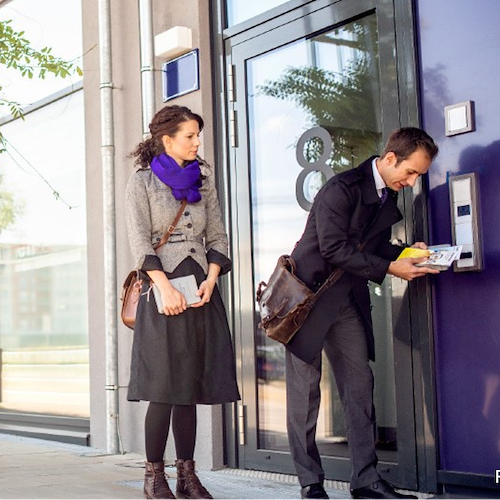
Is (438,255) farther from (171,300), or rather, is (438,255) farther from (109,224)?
(109,224)

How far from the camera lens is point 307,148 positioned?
5535mm

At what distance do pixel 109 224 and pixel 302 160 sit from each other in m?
1.74

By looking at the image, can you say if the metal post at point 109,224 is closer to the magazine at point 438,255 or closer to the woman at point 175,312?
the woman at point 175,312

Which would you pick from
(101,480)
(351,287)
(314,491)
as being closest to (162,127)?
(351,287)

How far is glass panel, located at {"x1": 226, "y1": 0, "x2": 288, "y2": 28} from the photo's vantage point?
5801 mm

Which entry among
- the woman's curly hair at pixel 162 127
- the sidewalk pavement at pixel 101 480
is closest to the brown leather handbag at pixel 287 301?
the woman's curly hair at pixel 162 127

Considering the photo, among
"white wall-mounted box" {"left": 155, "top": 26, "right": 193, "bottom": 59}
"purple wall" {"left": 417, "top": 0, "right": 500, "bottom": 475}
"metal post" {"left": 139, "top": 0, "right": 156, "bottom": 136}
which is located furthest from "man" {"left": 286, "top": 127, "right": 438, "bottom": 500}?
"metal post" {"left": 139, "top": 0, "right": 156, "bottom": 136}

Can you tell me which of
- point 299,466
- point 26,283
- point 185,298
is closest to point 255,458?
point 299,466

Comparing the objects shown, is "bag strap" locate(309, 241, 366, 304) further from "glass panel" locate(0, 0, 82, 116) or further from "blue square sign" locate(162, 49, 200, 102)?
"glass panel" locate(0, 0, 82, 116)

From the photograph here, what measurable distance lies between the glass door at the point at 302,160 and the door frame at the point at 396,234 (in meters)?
0.01

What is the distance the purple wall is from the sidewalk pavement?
1.35 ft

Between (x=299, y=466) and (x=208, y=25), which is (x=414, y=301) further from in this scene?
(x=208, y=25)

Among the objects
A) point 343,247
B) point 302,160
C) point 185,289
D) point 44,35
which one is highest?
point 44,35

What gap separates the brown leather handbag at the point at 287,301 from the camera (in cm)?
438
